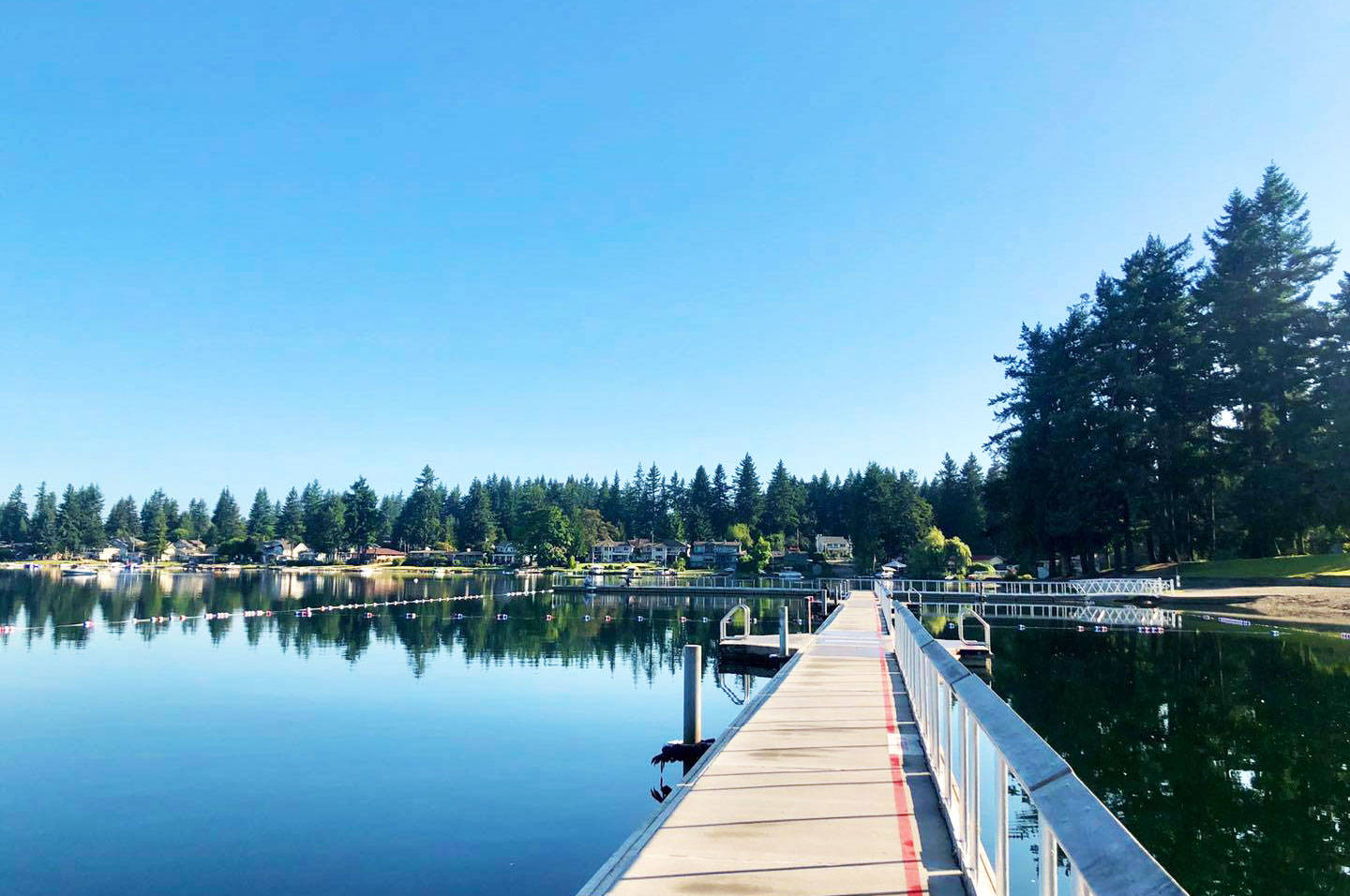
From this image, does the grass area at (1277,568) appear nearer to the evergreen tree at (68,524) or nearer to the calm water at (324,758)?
the calm water at (324,758)

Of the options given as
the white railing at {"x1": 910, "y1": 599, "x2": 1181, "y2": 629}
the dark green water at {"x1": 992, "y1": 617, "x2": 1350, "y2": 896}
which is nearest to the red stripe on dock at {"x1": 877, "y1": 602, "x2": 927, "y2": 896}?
the dark green water at {"x1": 992, "y1": 617, "x2": 1350, "y2": 896}

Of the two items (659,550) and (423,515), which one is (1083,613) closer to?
(659,550)

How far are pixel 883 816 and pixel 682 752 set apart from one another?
9178 millimetres

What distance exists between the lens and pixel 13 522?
545 ft

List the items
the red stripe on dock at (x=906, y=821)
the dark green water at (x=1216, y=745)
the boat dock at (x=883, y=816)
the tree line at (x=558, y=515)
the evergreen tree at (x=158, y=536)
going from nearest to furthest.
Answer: the boat dock at (x=883, y=816)
the red stripe on dock at (x=906, y=821)
the dark green water at (x=1216, y=745)
the tree line at (x=558, y=515)
the evergreen tree at (x=158, y=536)

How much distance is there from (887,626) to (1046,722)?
9.15 m

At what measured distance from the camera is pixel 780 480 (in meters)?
130

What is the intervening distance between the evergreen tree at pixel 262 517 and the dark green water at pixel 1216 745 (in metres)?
153

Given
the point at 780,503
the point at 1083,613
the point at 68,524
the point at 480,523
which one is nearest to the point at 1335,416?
the point at 1083,613

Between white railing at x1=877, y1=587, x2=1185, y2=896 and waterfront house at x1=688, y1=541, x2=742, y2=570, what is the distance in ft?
381

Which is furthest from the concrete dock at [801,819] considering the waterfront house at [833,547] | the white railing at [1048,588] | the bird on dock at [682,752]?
the waterfront house at [833,547]

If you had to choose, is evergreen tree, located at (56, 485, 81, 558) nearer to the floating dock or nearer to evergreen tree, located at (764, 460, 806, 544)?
evergreen tree, located at (764, 460, 806, 544)

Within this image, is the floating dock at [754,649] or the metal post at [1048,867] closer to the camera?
the metal post at [1048,867]

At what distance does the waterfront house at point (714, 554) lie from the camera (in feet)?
413
